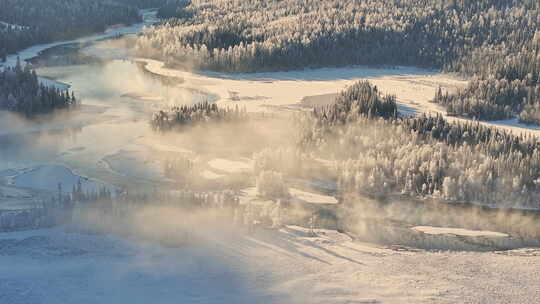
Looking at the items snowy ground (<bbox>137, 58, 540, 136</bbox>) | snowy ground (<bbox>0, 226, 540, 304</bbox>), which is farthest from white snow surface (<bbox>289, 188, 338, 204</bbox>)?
snowy ground (<bbox>137, 58, 540, 136</bbox>)

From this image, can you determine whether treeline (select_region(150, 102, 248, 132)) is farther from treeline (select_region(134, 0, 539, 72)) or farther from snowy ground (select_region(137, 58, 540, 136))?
treeline (select_region(134, 0, 539, 72))

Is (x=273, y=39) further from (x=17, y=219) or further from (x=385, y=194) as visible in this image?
(x=17, y=219)

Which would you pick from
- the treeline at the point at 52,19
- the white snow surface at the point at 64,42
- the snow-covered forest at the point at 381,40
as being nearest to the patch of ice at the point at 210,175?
the snow-covered forest at the point at 381,40

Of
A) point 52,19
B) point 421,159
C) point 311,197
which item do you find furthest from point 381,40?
point 52,19

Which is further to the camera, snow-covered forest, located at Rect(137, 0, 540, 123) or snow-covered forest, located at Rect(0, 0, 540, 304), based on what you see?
snow-covered forest, located at Rect(137, 0, 540, 123)

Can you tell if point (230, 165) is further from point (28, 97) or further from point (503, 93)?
point (503, 93)

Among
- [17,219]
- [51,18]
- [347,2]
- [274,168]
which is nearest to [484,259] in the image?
[274,168]

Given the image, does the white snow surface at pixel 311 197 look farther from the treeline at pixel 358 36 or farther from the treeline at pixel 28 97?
the treeline at pixel 358 36

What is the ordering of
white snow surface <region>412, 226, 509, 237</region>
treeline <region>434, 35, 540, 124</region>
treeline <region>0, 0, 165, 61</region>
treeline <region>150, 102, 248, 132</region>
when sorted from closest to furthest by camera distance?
white snow surface <region>412, 226, 509, 237</region>
treeline <region>150, 102, 248, 132</region>
treeline <region>434, 35, 540, 124</region>
treeline <region>0, 0, 165, 61</region>
